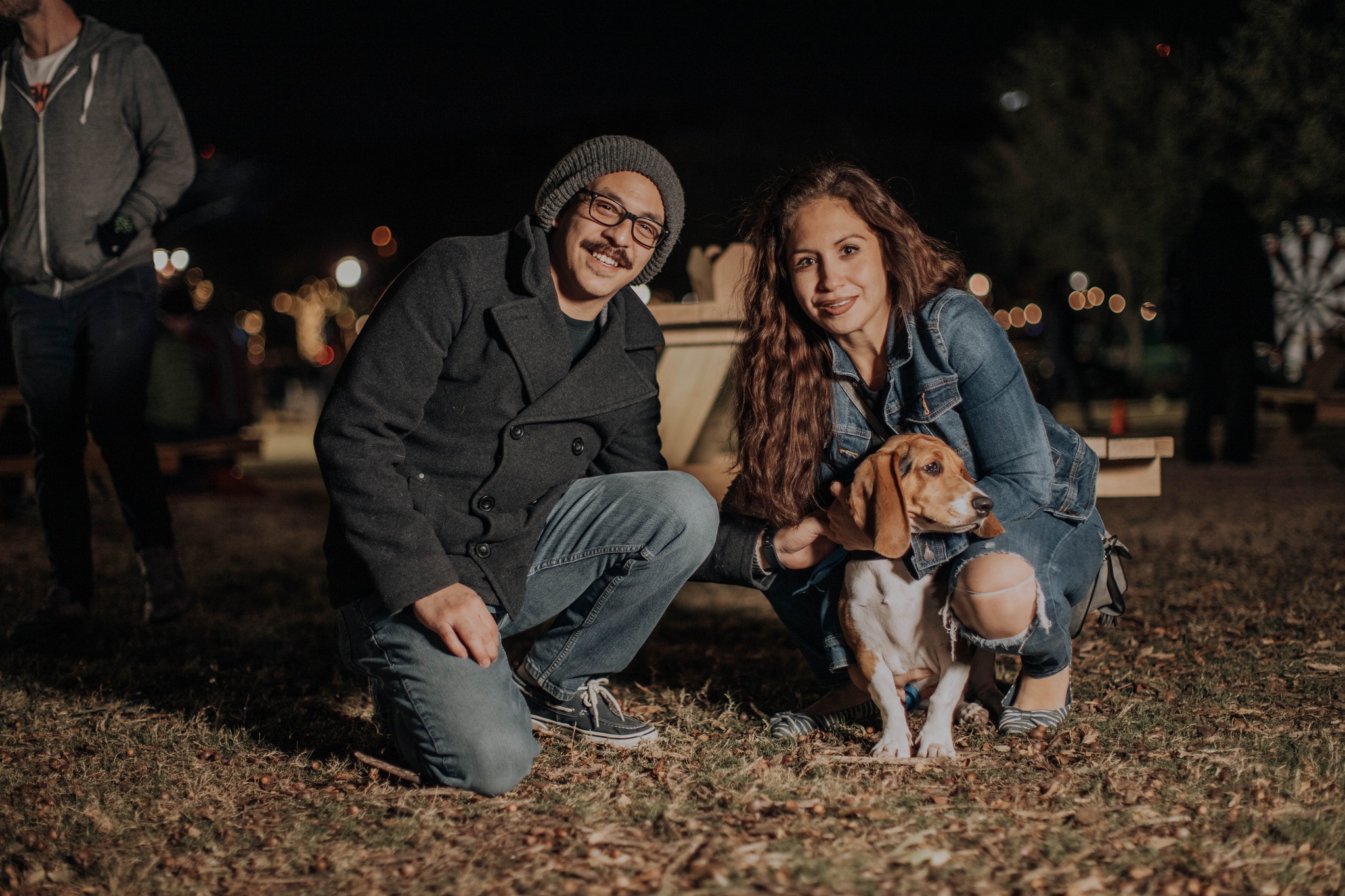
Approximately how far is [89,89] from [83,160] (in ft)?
0.92

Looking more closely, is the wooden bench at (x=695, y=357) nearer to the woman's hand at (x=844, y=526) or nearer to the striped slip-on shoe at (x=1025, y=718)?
the woman's hand at (x=844, y=526)

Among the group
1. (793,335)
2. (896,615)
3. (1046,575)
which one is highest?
(793,335)

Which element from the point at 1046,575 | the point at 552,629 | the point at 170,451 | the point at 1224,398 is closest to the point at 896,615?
the point at 1046,575

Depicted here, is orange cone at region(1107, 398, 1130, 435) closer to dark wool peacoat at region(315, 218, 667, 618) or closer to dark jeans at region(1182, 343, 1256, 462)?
dark jeans at region(1182, 343, 1256, 462)

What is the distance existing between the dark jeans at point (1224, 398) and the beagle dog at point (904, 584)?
26.1ft

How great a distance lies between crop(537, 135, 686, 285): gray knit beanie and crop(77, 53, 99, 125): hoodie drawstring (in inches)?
89.1

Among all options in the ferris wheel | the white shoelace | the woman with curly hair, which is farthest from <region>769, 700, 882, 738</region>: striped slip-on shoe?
the ferris wheel

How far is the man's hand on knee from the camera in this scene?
101 inches

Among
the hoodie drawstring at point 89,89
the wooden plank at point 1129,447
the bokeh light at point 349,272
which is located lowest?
the wooden plank at point 1129,447

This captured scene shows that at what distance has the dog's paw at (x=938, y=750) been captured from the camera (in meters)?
2.82

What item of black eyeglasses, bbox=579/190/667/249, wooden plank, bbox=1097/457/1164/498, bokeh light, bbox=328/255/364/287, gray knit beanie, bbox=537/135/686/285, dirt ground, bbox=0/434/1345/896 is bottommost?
dirt ground, bbox=0/434/1345/896

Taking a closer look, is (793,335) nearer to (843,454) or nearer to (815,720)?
(843,454)

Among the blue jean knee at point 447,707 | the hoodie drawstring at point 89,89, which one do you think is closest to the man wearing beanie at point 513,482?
the blue jean knee at point 447,707

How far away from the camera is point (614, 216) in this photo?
2.92m
